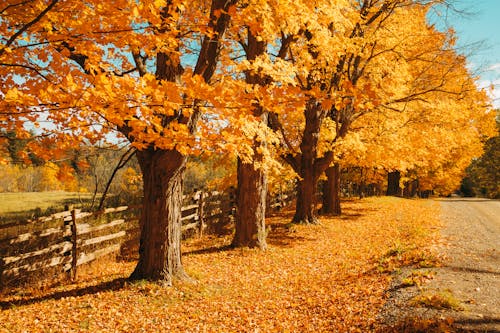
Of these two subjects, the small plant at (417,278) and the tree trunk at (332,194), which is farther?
the tree trunk at (332,194)

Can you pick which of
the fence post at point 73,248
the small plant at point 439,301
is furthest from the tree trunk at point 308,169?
the small plant at point 439,301

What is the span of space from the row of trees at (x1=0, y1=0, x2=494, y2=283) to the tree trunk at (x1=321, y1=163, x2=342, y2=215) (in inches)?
2.2

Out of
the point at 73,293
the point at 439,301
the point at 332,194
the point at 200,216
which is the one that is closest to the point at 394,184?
the point at 332,194

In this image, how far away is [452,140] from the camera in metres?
16.3

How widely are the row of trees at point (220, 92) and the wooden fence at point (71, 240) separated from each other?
7.37 ft

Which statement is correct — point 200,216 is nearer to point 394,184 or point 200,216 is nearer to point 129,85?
point 129,85

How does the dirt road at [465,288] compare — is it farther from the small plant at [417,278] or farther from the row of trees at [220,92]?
the row of trees at [220,92]

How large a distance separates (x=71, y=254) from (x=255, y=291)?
4299 mm

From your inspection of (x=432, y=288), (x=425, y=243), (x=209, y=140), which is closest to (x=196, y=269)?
(x=209, y=140)

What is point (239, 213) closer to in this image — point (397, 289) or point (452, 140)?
point (397, 289)

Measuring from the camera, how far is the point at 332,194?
57.7 ft

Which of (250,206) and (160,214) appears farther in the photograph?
(250,206)

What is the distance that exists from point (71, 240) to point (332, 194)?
12575 mm

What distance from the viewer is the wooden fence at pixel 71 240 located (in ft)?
24.4
